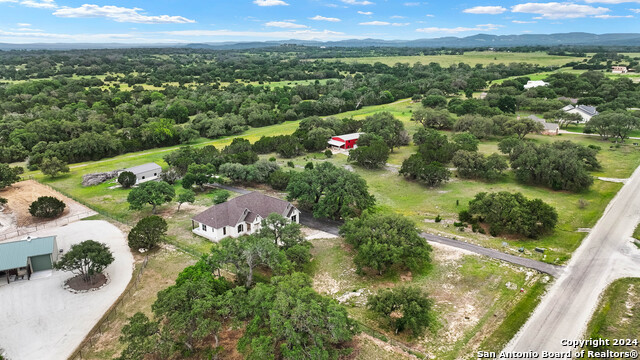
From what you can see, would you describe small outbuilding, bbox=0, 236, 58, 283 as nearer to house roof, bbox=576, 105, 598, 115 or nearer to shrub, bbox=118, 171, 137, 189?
shrub, bbox=118, 171, 137, 189

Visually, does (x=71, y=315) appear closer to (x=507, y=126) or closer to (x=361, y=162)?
(x=361, y=162)

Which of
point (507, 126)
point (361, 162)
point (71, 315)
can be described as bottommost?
point (71, 315)

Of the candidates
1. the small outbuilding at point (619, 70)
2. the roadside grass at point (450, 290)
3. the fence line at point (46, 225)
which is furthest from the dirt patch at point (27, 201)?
the small outbuilding at point (619, 70)

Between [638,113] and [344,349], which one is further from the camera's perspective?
[638,113]

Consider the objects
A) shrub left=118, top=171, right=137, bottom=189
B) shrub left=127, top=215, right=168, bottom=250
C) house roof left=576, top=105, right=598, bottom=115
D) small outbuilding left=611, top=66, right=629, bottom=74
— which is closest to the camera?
shrub left=127, top=215, right=168, bottom=250

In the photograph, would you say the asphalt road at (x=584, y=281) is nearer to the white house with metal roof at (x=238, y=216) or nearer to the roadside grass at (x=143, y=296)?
the white house with metal roof at (x=238, y=216)

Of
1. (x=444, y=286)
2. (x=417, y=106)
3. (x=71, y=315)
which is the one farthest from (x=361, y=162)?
(x=417, y=106)

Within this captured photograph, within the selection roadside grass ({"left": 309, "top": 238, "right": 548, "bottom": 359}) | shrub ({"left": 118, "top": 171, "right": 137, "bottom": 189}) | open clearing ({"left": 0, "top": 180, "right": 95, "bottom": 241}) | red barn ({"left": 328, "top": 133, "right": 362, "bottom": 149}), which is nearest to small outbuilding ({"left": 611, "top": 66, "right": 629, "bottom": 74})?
red barn ({"left": 328, "top": 133, "right": 362, "bottom": 149})
